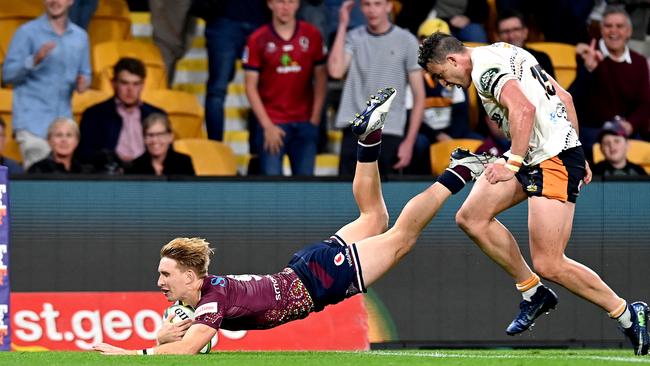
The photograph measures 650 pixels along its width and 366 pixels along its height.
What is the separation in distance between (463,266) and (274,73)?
119 inches

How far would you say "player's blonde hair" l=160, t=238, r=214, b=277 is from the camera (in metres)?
8.38

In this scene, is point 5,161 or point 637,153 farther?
point 637,153

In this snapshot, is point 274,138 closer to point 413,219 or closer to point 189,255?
point 413,219

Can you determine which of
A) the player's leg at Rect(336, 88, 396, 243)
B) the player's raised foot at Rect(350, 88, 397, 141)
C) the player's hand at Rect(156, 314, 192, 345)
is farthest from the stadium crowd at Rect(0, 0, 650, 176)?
the player's hand at Rect(156, 314, 192, 345)

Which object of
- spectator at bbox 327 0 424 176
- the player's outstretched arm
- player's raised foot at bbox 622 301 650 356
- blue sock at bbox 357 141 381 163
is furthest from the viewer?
spectator at bbox 327 0 424 176

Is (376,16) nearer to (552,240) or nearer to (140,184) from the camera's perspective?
(140,184)

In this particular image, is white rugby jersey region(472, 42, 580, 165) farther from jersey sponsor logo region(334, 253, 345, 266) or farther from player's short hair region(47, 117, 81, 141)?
player's short hair region(47, 117, 81, 141)

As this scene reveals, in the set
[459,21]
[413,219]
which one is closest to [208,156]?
[459,21]

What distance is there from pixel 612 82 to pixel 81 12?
17.8 ft

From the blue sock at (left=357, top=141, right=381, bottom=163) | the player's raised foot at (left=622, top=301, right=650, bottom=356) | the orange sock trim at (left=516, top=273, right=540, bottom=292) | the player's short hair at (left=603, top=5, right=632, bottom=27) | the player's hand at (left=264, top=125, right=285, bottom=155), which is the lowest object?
the player's raised foot at (left=622, top=301, right=650, bottom=356)

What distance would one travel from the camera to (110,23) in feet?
48.9

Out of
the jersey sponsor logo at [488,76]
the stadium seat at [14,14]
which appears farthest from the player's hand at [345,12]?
the jersey sponsor logo at [488,76]

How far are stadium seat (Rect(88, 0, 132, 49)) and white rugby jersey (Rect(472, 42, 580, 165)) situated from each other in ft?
22.4

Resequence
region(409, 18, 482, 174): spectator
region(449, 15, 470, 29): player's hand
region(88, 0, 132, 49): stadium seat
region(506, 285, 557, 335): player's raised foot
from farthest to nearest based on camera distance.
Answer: region(88, 0, 132, 49): stadium seat, region(449, 15, 470, 29): player's hand, region(409, 18, 482, 174): spectator, region(506, 285, 557, 335): player's raised foot
